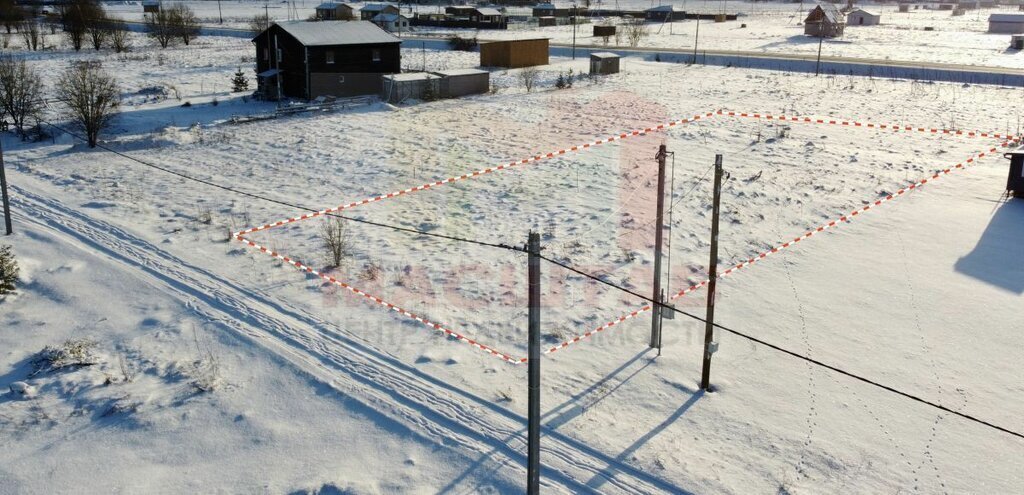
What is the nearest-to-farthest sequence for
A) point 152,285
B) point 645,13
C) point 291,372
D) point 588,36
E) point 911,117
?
1. point 291,372
2. point 152,285
3. point 911,117
4. point 588,36
5. point 645,13

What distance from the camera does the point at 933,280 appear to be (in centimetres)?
1388

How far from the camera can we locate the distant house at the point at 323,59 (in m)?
31.9

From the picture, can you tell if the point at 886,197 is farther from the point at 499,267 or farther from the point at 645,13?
the point at 645,13

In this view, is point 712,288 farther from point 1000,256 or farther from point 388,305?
point 1000,256

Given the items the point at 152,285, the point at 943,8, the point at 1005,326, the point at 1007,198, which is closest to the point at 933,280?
the point at 1005,326

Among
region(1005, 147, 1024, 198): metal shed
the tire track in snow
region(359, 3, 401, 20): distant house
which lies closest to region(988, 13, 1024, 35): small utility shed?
region(359, 3, 401, 20): distant house

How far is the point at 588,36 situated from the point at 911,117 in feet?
132

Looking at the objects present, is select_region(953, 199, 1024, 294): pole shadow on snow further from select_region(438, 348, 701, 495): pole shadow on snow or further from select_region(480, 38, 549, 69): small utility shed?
select_region(480, 38, 549, 69): small utility shed

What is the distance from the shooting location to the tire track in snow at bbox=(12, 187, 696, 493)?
8492mm

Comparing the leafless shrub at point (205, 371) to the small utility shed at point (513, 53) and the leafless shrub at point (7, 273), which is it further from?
the small utility shed at point (513, 53)

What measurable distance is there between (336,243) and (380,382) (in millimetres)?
5126

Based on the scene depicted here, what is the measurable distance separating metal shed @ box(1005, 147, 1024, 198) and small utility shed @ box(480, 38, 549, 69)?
2865 centimetres

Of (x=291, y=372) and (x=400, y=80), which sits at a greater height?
(x=400, y=80)

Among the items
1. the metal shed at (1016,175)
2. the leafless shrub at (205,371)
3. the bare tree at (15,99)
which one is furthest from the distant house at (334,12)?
the leafless shrub at (205,371)
